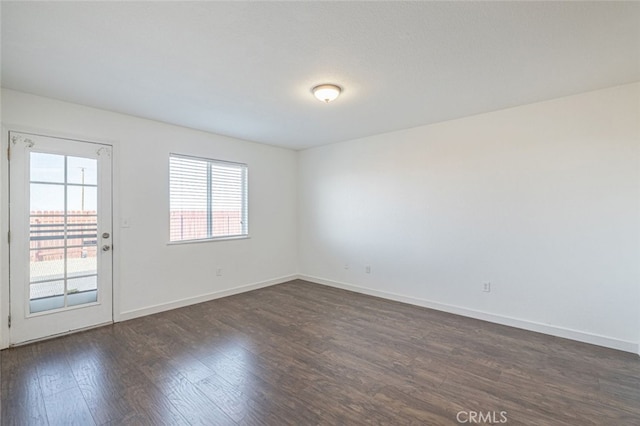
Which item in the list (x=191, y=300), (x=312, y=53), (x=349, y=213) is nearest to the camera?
(x=312, y=53)

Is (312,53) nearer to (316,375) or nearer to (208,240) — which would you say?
(316,375)

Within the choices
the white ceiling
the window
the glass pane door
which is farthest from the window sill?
the white ceiling

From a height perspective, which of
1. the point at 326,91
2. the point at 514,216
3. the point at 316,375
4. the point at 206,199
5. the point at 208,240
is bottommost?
the point at 316,375

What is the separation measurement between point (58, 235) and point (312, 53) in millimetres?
3376

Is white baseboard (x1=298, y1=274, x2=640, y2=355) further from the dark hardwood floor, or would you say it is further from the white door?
the white door

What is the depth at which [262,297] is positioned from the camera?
462 centimetres

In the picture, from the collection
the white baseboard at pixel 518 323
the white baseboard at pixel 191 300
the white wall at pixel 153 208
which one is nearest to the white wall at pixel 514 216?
the white baseboard at pixel 518 323

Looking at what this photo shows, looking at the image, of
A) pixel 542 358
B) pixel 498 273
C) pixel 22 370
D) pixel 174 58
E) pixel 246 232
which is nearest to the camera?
pixel 174 58

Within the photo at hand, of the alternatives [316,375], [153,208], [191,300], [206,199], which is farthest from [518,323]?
[153,208]

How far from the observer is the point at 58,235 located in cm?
317

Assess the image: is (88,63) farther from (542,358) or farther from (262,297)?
(542,358)

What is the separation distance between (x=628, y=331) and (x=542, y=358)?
100 centimetres

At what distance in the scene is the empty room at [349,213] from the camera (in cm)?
197

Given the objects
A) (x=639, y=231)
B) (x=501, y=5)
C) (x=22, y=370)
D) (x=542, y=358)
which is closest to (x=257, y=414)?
(x=22, y=370)
